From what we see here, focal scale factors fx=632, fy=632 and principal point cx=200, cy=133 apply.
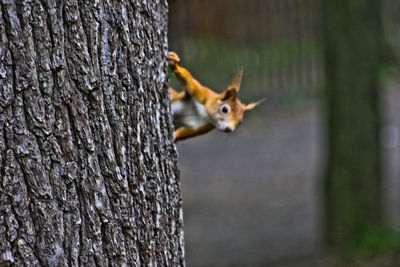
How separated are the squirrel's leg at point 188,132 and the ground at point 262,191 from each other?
4.79 feet

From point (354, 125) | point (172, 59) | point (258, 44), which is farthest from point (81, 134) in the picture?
point (258, 44)

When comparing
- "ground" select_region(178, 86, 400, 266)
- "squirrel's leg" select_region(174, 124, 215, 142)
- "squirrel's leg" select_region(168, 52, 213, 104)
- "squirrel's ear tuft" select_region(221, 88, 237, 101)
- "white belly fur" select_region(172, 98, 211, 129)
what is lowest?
"ground" select_region(178, 86, 400, 266)

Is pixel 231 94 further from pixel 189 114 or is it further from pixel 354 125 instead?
pixel 354 125

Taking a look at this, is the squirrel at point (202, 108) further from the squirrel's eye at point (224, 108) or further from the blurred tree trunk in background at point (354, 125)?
the blurred tree trunk in background at point (354, 125)

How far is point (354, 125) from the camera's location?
592 cm

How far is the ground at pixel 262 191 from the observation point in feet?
20.7

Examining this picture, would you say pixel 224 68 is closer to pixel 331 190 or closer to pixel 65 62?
pixel 331 190

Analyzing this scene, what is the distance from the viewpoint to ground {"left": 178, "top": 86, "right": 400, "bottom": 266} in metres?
6.31

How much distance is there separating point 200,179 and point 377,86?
370 cm

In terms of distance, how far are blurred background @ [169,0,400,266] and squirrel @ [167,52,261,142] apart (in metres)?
0.12

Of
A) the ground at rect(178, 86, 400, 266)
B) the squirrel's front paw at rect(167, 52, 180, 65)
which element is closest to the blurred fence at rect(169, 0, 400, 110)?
the ground at rect(178, 86, 400, 266)

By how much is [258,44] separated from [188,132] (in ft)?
37.6

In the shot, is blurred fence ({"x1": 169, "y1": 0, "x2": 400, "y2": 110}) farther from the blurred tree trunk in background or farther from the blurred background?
the blurred tree trunk in background

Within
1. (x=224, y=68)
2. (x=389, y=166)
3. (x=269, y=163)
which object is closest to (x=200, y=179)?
(x=269, y=163)
